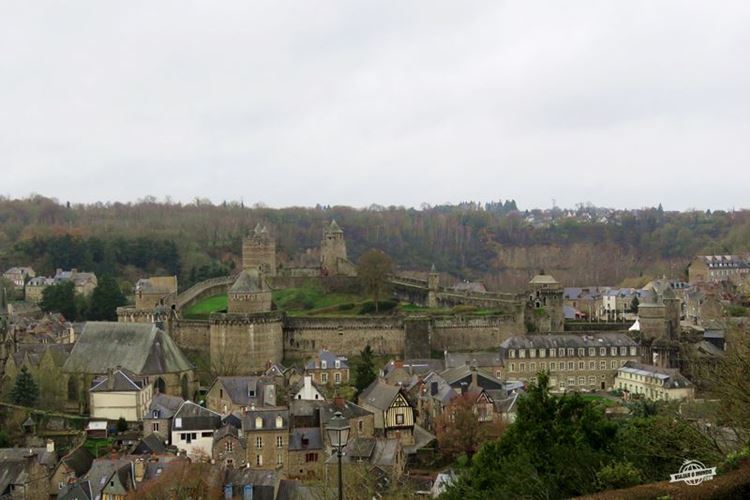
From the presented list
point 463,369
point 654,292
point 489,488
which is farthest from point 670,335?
point 489,488

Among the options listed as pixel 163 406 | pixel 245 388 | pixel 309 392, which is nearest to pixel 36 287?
pixel 163 406

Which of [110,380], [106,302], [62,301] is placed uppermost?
[106,302]

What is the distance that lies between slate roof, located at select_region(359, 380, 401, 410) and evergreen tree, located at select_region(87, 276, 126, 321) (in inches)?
1090

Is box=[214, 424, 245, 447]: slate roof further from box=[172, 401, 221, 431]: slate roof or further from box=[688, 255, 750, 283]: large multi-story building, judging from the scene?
box=[688, 255, 750, 283]: large multi-story building

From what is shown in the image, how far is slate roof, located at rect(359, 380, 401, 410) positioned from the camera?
37625 mm

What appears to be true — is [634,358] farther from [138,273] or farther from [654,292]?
[138,273]

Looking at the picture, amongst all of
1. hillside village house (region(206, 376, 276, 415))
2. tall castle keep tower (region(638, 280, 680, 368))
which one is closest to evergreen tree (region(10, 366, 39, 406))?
hillside village house (region(206, 376, 276, 415))

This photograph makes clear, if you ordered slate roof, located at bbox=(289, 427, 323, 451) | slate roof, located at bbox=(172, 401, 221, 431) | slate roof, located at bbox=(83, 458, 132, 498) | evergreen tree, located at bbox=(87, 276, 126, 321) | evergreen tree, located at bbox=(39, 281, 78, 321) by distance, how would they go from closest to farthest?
slate roof, located at bbox=(83, 458, 132, 498) → slate roof, located at bbox=(289, 427, 323, 451) → slate roof, located at bbox=(172, 401, 221, 431) → evergreen tree, located at bbox=(87, 276, 126, 321) → evergreen tree, located at bbox=(39, 281, 78, 321)

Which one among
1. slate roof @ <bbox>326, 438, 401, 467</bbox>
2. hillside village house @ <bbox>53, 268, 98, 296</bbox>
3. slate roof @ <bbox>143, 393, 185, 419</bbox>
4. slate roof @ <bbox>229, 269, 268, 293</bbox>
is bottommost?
slate roof @ <bbox>326, 438, 401, 467</bbox>

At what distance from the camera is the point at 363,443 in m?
32.2

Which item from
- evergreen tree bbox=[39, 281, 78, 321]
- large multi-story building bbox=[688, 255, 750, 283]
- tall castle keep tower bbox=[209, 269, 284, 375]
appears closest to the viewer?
tall castle keep tower bbox=[209, 269, 284, 375]

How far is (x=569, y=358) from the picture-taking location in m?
48.0

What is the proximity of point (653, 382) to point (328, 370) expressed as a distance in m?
14.6

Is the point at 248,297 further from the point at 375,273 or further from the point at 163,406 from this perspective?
the point at 375,273
